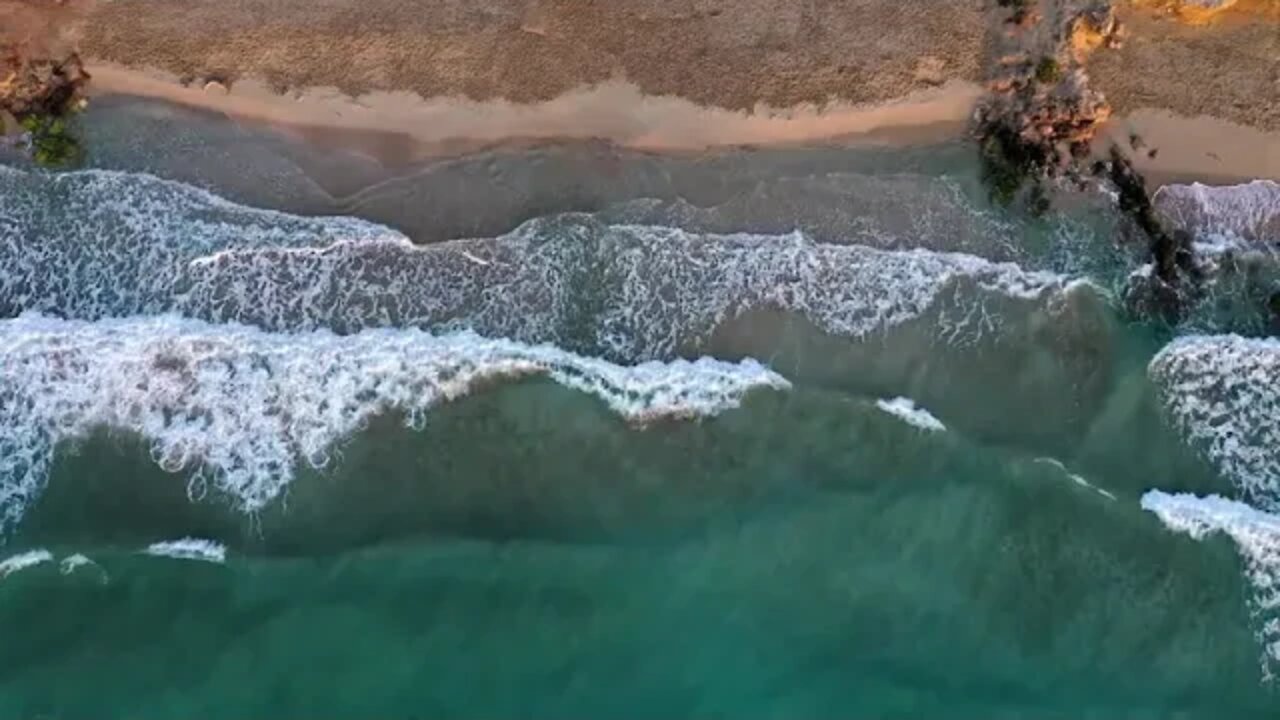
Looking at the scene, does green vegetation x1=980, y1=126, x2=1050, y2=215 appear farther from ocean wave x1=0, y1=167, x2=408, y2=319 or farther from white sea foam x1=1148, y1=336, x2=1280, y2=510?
ocean wave x1=0, y1=167, x2=408, y2=319

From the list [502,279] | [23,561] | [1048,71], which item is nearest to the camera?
[23,561]

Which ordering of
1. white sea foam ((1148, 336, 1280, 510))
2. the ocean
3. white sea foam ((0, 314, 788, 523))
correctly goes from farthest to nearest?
white sea foam ((1148, 336, 1280, 510)), white sea foam ((0, 314, 788, 523)), the ocean

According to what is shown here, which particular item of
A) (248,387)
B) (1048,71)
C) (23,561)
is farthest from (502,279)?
(1048,71)

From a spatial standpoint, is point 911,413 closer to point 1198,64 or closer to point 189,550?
point 1198,64

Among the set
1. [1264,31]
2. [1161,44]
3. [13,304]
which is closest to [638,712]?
[13,304]

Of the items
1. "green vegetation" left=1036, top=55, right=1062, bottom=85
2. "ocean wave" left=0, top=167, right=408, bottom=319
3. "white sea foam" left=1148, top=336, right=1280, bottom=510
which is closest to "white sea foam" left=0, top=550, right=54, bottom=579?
"ocean wave" left=0, top=167, right=408, bottom=319

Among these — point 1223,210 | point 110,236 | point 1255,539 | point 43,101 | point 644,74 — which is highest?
point 644,74

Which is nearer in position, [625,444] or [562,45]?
[625,444]
